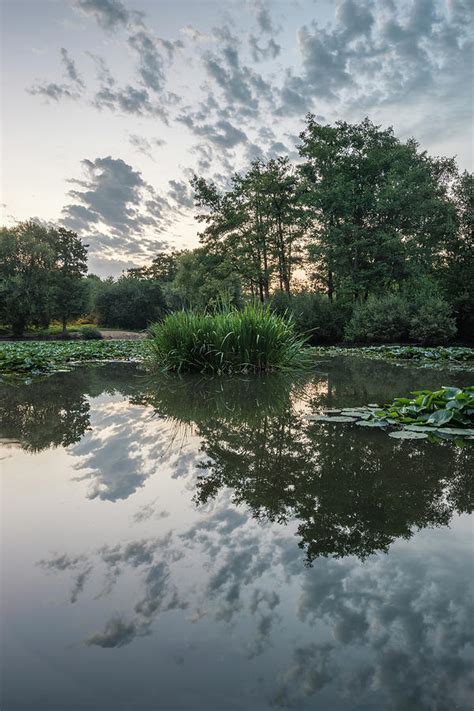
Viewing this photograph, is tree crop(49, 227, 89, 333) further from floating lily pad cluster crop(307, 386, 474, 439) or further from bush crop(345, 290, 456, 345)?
floating lily pad cluster crop(307, 386, 474, 439)

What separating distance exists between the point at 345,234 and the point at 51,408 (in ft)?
65.4

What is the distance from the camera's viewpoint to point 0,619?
81 centimetres

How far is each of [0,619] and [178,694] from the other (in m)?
0.42

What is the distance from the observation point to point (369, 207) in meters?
21.5

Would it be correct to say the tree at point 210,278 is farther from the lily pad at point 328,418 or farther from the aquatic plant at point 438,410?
the aquatic plant at point 438,410

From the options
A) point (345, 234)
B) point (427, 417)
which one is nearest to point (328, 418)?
point (427, 417)

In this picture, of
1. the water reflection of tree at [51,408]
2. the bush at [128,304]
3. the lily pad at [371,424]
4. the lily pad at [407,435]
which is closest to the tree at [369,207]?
the water reflection of tree at [51,408]

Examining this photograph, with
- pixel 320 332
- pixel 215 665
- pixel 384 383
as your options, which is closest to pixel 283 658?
pixel 215 665

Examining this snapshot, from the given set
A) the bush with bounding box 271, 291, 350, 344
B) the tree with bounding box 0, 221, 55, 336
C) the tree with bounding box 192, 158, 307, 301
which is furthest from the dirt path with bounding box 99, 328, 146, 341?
the bush with bounding box 271, 291, 350, 344

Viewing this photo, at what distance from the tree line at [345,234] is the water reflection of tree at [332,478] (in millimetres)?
13567

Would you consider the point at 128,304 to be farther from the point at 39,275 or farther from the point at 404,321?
the point at 404,321

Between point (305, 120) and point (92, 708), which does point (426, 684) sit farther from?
point (305, 120)

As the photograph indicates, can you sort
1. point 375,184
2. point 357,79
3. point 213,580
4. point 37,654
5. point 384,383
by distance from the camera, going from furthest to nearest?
1. point 375,184
2. point 357,79
3. point 384,383
4. point 213,580
5. point 37,654

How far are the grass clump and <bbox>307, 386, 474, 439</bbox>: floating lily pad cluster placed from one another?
3089 millimetres
